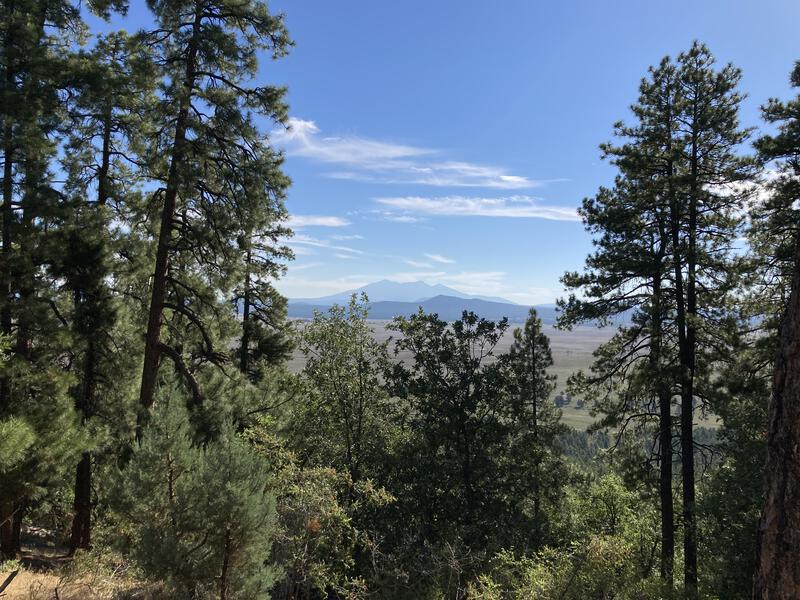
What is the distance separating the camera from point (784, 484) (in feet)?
9.20

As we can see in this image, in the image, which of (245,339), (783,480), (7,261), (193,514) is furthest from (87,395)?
(783,480)

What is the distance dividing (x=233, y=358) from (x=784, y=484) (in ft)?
34.7

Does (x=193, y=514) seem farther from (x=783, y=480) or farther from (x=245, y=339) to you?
(x=245, y=339)

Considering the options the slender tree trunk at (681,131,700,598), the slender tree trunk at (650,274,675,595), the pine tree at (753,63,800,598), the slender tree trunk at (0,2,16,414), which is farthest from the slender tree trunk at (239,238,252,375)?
the pine tree at (753,63,800,598)

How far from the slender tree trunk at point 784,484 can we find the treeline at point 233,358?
5.72 meters

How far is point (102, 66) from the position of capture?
8266 mm

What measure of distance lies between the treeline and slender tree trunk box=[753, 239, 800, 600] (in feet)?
18.8

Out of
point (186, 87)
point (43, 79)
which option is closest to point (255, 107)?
point (186, 87)

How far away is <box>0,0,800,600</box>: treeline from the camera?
276 inches

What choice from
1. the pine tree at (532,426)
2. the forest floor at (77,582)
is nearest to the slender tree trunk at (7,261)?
the forest floor at (77,582)

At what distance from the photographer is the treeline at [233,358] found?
702 cm

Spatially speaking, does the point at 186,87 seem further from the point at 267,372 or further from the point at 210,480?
the point at 267,372

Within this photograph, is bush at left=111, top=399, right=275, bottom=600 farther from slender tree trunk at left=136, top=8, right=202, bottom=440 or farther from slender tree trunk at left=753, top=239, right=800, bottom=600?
slender tree trunk at left=753, top=239, right=800, bottom=600

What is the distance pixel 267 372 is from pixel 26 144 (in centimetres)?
975
